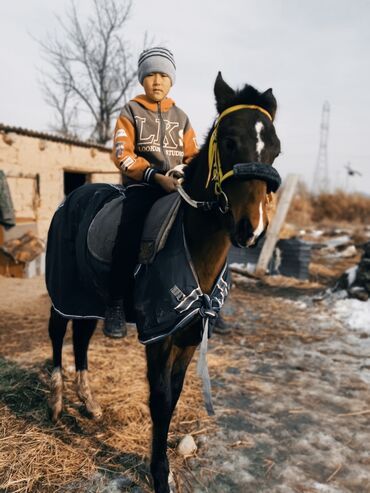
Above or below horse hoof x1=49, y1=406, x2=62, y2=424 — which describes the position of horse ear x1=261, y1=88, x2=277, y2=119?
above

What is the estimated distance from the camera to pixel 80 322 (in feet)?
11.3

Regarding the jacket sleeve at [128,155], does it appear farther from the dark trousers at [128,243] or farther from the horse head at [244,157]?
the horse head at [244,157]

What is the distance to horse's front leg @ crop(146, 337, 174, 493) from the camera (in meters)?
2.27

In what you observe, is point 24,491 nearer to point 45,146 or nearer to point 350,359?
point 350,359

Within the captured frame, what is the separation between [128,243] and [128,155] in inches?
24.1

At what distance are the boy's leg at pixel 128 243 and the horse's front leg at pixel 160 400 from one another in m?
0.45

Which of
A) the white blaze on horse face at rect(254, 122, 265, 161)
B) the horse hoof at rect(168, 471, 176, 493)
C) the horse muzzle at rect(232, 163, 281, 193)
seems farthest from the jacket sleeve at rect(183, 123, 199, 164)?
the horse hoof at rect(168, 471, 176, 493)

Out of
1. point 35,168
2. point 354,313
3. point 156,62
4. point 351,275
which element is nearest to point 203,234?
point 156,62

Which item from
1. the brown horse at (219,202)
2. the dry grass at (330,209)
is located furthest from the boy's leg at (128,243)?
the dry grass at (330,209)

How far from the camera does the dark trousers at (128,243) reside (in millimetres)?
2418

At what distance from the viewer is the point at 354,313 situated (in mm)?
6848

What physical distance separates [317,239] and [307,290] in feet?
38.0

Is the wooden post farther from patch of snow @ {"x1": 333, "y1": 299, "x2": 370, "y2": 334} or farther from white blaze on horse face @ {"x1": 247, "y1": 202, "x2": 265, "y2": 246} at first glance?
white blaze on horse face @ {"x1": 247, "y1": 202, "x2": 265, "y2": 246}

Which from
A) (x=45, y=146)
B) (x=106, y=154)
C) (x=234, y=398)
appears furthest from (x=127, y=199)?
(x=106, y=154)
